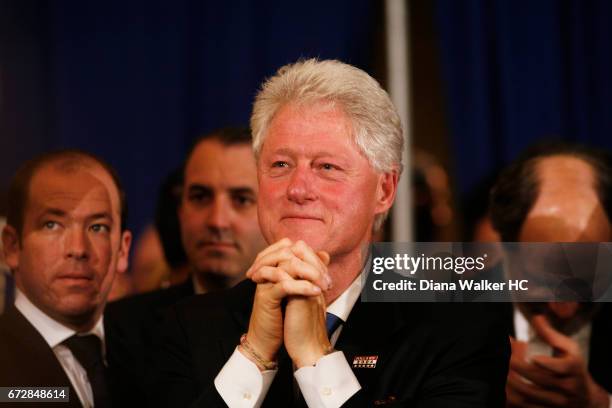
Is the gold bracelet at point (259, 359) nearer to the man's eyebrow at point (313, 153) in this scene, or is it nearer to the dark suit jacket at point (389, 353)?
the dark suit jacket at point (389, 353)

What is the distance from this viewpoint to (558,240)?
2.09 meters

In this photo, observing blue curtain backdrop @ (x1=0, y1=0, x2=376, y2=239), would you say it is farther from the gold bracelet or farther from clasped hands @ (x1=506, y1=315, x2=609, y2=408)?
clasped hands @ (x1=506, y1=315, x2=609, y2=408)

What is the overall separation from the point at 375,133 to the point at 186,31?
3.06 ft

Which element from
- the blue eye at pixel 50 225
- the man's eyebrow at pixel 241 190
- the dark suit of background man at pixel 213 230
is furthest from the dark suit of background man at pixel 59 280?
the man's eyebrow at pixel 241 190

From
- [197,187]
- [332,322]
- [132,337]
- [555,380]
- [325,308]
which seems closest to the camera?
[325,308]

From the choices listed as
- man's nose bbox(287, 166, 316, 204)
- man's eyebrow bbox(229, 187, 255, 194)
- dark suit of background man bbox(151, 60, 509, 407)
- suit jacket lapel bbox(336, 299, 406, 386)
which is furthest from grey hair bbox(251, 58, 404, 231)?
man's eyebrow bbox(229, 187, 255, 194)

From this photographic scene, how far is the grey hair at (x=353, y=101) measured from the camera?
1723 millimetres

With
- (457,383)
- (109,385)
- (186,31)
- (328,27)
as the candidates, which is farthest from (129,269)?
(457,383)

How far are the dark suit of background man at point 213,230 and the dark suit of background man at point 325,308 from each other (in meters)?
0.36

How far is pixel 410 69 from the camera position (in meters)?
2.46

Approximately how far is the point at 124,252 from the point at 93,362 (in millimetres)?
298

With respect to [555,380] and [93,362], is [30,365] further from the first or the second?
[555,380]

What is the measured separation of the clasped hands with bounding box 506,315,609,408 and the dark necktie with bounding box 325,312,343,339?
0.55 metres

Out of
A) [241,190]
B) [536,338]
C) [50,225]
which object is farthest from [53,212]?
[536,338]
